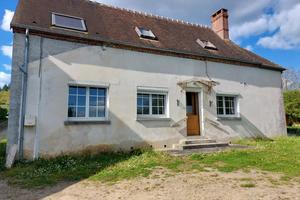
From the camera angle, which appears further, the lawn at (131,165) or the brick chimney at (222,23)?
the brick chimney at (222,23)

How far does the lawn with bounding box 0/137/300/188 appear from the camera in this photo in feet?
20.8

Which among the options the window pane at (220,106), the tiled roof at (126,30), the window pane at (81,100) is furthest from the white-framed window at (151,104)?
the window pane at (220,106)

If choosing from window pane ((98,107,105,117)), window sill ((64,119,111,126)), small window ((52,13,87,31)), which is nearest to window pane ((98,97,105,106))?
window pane ((98,107,105,117))

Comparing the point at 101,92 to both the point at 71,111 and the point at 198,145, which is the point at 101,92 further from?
the point at 198,145

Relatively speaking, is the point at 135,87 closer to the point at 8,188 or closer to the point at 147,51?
the point at 147,51

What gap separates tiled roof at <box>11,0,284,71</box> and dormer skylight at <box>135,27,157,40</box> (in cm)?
21

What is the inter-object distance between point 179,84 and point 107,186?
6.49m

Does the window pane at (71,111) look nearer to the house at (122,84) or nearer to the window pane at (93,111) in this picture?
the house at (122,84)

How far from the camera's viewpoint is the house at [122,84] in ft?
27.3

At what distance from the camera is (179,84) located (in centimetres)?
1105

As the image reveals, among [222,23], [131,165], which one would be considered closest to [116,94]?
[131,165]

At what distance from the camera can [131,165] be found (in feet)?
24.3

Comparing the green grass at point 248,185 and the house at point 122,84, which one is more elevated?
the house at point 122,84

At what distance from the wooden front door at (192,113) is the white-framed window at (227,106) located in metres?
1.27
